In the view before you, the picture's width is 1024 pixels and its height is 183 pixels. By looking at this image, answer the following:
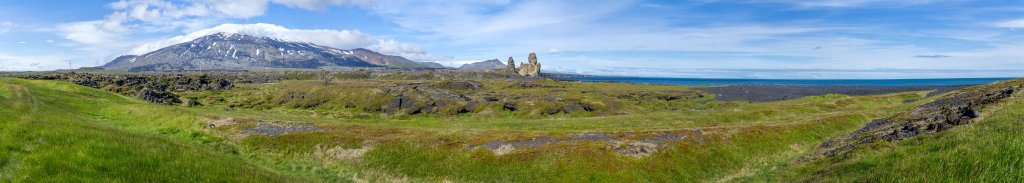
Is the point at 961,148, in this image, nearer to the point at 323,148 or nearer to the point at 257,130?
the point at 323,148

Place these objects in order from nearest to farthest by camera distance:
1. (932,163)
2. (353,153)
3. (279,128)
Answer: (932,163)
(353,153)
(279,128)

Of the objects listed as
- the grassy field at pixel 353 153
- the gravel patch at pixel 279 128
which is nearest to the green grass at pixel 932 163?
the grassy field at pixel 353 153

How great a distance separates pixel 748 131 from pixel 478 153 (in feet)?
101

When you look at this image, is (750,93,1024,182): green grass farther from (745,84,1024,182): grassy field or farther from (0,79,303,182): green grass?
(0,79,303,182): green grass

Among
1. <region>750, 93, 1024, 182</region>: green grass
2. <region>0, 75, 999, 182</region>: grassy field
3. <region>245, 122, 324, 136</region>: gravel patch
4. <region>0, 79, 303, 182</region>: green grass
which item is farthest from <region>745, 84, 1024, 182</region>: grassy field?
<region>245, 122, 324, 136</region>: gravel patch

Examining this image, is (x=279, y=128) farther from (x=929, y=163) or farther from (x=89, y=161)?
(x=929, y=163)

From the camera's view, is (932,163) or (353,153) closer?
(932,163)

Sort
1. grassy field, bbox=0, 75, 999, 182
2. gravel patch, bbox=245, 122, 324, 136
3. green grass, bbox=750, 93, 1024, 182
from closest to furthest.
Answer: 1. green grass, bbox=750, 93, 1024, 182
2. grassy field, bbox=0, 75, 999, 182
3. gravel patch, bbox=245, 122, 324, 136

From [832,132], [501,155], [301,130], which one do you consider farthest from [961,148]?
[301,130]

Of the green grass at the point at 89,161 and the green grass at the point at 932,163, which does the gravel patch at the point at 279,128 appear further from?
the green grass at the point at 932,163

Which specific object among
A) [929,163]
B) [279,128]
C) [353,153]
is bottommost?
[353,153]

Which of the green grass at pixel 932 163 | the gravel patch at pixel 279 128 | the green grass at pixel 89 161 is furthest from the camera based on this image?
the gravel patch at pixel 279 128

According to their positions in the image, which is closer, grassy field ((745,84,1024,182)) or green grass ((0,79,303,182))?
grassy field ((745,84,1024,182))

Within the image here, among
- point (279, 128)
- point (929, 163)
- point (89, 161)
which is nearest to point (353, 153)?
point (279, 128)
